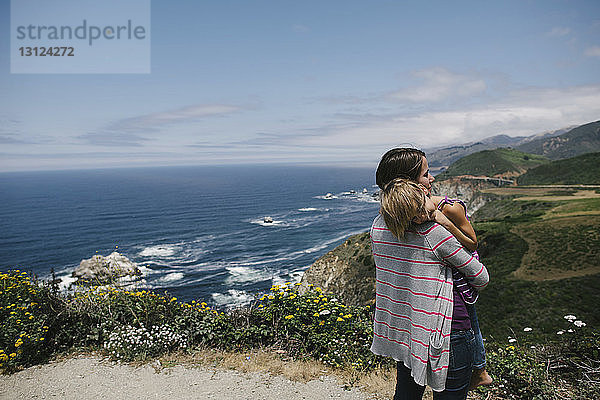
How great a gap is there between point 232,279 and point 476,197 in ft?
221

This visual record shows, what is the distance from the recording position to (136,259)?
154 ft

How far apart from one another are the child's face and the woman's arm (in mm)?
46

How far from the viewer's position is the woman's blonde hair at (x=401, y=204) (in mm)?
1928

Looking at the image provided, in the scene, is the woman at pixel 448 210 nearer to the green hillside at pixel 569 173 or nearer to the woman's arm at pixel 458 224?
the woman's arm at pixel 458 224

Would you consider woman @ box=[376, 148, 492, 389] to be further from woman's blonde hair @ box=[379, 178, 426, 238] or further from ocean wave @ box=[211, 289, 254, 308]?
ocean wave @ box=[211, 289, 254, 308]

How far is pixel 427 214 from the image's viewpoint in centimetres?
194

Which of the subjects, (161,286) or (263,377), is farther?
(161,286)

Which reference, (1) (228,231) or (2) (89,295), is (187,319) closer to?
(2) (89,295)

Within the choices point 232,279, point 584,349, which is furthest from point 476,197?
point 584,349

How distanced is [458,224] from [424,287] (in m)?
0.42

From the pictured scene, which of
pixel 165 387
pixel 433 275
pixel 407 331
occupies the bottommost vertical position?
pixel 165 387

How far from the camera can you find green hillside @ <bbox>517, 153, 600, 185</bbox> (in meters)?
78.5

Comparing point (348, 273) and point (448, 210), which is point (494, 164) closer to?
point (348, 273)

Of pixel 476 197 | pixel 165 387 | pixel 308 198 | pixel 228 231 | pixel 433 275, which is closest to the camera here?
pixel 433 275
